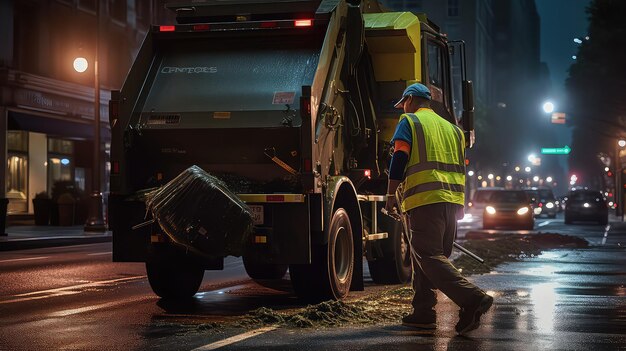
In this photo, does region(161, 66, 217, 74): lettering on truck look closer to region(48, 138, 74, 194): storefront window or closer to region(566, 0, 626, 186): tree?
region(48, 138, 74, 194): storefront window

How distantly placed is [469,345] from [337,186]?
3.39 m

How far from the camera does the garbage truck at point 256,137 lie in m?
10.3

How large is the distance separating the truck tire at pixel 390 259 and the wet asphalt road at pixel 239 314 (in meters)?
1.00

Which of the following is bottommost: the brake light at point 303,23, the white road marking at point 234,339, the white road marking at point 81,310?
the white road marking at point 234,339

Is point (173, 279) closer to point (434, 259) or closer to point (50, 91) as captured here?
point (434, 259)

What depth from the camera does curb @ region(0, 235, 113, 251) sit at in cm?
2275

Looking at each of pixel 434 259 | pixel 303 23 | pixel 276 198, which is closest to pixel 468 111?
pixel 303 23

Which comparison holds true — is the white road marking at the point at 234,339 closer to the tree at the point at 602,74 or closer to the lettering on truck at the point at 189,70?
the lettering on truck at the point at 189,70

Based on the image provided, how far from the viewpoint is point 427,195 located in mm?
8891

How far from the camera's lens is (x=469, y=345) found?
768 centimetres

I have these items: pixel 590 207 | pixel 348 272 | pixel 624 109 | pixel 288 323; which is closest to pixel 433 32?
pixel 348 272

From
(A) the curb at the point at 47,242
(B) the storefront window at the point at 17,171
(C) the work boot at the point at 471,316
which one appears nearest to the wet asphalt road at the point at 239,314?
(C) the work boot at the point at 471,316

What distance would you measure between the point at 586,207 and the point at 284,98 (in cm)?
4019

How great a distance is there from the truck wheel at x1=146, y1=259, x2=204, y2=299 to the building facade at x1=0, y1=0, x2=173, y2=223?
22448mm
